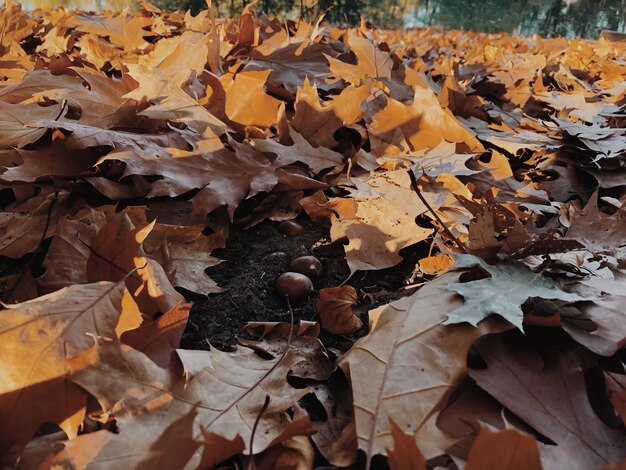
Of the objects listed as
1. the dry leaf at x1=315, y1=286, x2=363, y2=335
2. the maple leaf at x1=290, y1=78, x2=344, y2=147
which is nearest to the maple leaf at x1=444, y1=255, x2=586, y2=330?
the dry leaf at x1=315, y1=286, x2=363, y2=335

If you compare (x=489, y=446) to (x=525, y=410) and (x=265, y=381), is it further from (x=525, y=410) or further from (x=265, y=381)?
(x=265, y=381)

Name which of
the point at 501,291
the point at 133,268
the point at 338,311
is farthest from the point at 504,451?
A: the point at 133,268

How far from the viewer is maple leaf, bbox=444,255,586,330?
2.03ft

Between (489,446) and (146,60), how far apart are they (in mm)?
1547

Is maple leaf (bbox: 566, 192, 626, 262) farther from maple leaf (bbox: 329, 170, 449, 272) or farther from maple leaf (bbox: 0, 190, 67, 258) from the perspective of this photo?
maple leaf (bbox: 0, 190, 67, 258)

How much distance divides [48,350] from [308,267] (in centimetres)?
48

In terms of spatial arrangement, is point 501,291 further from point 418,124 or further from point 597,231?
point 418,124

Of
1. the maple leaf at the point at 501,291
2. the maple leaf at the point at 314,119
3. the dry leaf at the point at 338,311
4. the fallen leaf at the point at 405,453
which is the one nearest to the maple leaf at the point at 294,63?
the maple leaf at the point at 314,119

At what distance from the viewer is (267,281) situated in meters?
0.92

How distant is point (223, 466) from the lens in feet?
1.71

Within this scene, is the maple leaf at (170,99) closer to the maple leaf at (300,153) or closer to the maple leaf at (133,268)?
the maple leaf at (300,153)

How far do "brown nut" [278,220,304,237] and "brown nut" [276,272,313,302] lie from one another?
196mm

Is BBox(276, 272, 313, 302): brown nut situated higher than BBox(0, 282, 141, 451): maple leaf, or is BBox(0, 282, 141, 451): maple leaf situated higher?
BBox(0, 282, 141, 451): maple leaf

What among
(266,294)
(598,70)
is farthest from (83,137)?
(598,70)
